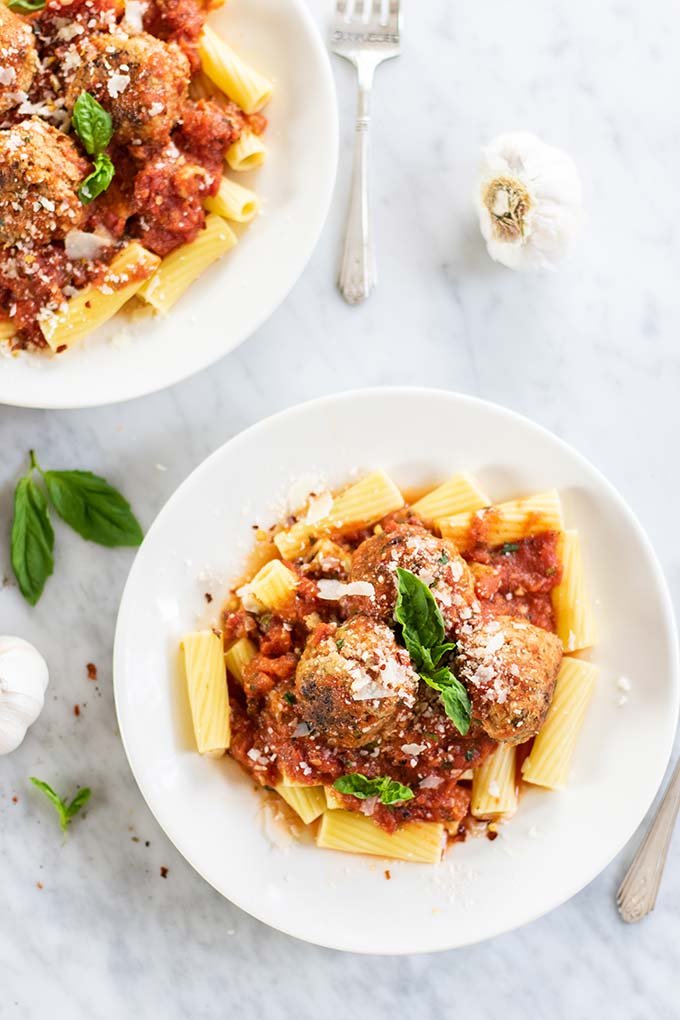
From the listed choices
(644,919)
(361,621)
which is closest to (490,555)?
(361,621)

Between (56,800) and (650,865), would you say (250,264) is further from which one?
(650,865)

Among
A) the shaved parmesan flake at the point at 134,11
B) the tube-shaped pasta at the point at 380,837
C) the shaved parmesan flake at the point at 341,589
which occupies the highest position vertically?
the shaved parmesan flake at the point at 134,11

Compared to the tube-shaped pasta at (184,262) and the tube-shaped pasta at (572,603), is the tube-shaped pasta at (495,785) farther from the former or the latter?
the tube-shaped pasta at (184,262)

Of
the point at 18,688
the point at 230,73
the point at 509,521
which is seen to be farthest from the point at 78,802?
the point at 230,73

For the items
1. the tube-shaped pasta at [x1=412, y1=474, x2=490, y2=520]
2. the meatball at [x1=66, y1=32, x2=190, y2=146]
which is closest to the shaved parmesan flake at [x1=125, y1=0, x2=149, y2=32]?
the meatball at [x1=66, y1=32, x2=190, y2=146]

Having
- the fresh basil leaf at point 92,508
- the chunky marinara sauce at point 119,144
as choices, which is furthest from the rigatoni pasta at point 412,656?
the chunky marinara sauce at point 119,144

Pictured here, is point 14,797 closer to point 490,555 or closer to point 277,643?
point 277,643
